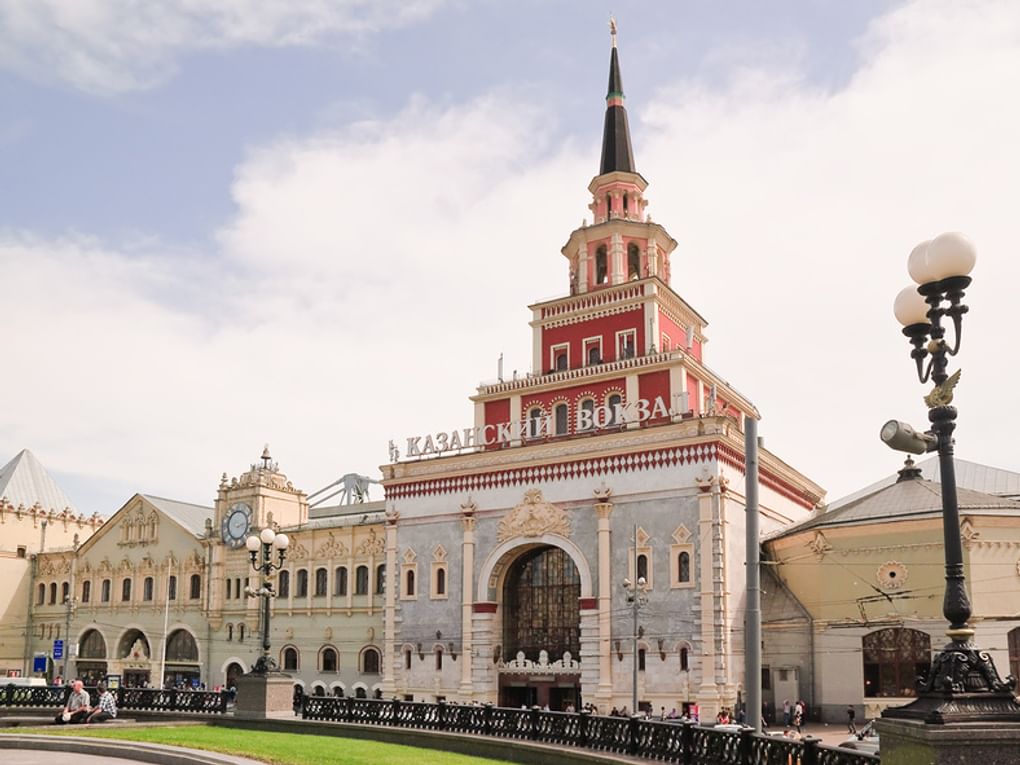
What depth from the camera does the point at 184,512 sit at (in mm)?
→ 63250

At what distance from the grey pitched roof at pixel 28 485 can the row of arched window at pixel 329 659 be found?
92.1 ft

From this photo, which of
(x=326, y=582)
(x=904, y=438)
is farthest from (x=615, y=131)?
(x=904, y=438)

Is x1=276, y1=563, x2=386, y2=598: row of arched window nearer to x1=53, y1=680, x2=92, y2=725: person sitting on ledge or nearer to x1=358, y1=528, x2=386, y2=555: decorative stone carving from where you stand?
x1=358, y1=528, x2=386, y2=555: decorative stone carving

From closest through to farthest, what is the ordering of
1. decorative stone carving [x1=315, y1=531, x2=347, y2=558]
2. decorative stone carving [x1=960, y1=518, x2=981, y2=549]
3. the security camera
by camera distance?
1. the security camera
2. decorative stone carving [x1=960, y1=518, x2=981, y2=549]
3. decorative stone carving [x1=315, y1=531, x2=347, y2=558]

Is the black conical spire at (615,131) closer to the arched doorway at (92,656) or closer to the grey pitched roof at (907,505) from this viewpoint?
the grey pitched roof at (907,505)

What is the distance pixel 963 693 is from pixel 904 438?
94.4 inches

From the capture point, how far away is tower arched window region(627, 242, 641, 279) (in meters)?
49.4

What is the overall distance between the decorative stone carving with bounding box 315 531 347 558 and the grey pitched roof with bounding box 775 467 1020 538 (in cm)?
2311

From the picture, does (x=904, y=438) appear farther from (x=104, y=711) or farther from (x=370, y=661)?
(x=370, y=661)

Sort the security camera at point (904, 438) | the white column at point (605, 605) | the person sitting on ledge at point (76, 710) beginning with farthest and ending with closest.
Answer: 1. the white column at point (605, 605)
2. the person sitting on ledge at point (76, 710)
3. the security camera at point (904, 438)

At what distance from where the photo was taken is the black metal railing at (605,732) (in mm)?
14797

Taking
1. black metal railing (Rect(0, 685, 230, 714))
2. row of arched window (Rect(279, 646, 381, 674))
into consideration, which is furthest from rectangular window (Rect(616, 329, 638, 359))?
black metal railing (Rect(0, 685, 230, 714))

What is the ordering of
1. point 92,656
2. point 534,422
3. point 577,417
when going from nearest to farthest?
1. point 577,417
2. point 534,422
3. point 92,656

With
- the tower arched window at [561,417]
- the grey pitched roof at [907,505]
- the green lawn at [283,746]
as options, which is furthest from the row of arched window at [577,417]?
the green lawn at [283,746]
